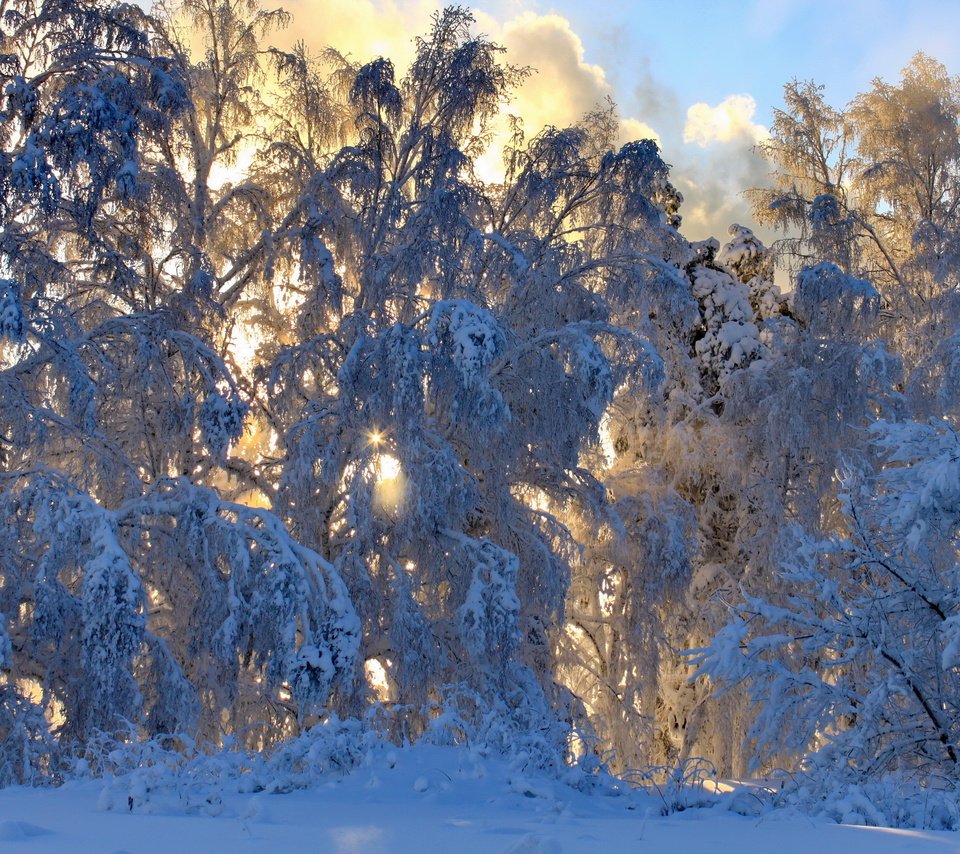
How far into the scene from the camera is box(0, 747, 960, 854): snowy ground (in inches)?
118

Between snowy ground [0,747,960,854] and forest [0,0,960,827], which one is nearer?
snowy ground [0,747,960,854]

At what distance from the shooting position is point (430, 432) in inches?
400

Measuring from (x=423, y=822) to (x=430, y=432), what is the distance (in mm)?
6794

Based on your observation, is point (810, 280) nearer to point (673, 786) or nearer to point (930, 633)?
point (930, 633)

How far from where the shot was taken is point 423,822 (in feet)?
11.5

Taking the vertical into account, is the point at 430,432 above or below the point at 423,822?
above

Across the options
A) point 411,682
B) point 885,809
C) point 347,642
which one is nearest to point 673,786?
point 885,809

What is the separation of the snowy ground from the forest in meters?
0.45

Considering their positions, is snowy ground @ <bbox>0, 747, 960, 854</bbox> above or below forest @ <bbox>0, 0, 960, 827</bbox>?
below

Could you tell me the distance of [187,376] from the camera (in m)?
9.65

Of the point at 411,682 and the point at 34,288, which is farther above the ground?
the point at 34,288

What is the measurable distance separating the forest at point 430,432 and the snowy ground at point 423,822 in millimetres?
452

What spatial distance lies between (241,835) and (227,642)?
512 cm

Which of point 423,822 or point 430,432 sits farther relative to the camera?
point 430,432
